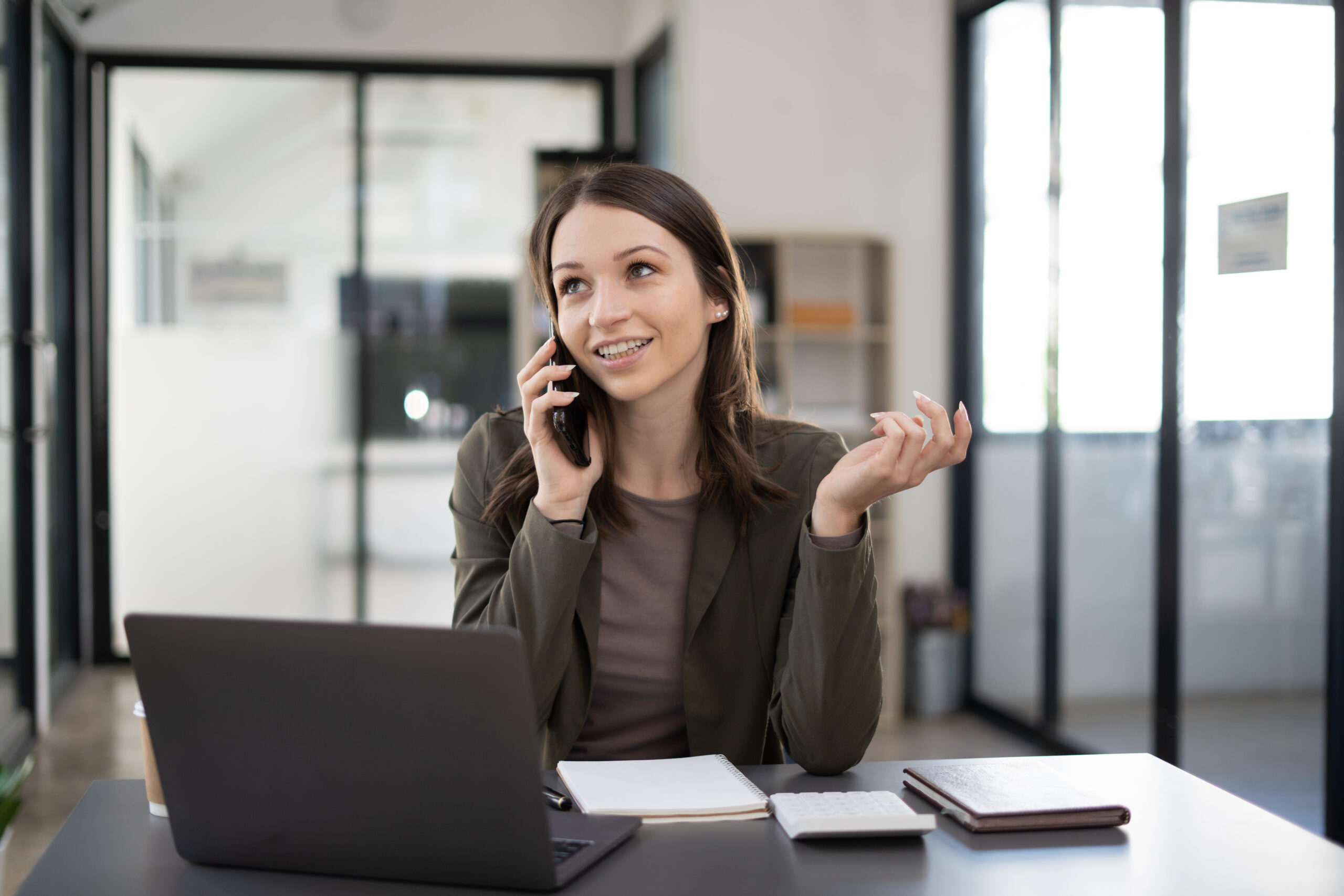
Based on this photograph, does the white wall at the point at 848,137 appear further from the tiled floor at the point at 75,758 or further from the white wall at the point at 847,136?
the tiled floor at the point at 75,758

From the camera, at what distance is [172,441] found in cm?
514

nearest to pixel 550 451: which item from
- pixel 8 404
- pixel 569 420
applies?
pixel 569 420

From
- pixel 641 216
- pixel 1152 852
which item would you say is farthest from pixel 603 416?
pixel 1152 852

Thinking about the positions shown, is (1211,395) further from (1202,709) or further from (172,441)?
(172,441)

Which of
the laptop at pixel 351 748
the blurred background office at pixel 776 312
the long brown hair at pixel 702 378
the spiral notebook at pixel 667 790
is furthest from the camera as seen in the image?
the blurred background office at pixel 776 312

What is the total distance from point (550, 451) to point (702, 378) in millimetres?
319

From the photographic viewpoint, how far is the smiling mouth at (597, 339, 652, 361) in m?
1.51

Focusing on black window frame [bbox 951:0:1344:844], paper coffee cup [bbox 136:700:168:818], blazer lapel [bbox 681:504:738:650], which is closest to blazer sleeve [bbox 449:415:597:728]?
blazer lapel [bbox 681:504:738:650]

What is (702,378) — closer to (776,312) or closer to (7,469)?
(776,312)

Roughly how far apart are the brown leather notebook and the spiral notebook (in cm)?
17

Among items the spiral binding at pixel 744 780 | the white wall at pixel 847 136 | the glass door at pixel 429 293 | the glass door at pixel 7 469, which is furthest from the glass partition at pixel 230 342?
the spiral binding at pixel 744 780

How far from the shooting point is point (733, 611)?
5.01 feet

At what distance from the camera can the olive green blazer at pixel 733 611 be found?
4.31ft

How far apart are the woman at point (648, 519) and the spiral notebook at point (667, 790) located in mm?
202
